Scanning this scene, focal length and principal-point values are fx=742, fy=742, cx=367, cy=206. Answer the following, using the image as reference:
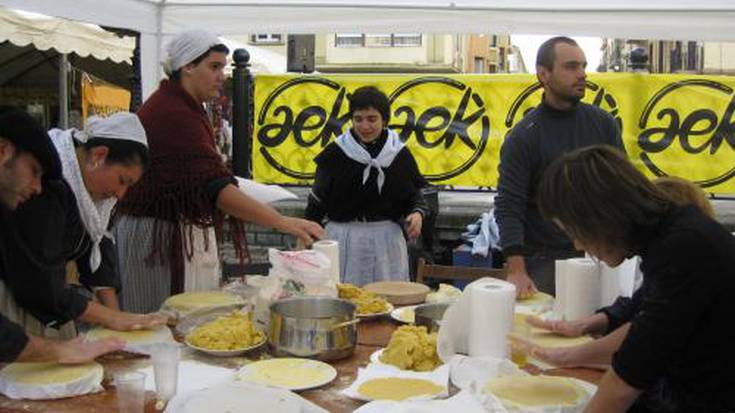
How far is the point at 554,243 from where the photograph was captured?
342 cm

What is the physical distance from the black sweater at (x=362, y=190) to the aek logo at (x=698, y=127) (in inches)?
89.9

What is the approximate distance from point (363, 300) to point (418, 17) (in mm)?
2017

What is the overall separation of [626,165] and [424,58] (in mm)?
24892

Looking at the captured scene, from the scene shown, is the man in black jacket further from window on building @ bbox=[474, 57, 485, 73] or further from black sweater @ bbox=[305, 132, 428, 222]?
window on building @ bbox=[474, 57, 485, 73]

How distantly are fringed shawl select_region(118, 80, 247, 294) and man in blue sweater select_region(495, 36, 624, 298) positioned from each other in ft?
A: 4.21

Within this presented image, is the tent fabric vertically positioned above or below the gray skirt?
above

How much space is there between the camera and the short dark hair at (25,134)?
1947 millimetres

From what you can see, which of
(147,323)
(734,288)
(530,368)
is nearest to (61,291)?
(147,323)

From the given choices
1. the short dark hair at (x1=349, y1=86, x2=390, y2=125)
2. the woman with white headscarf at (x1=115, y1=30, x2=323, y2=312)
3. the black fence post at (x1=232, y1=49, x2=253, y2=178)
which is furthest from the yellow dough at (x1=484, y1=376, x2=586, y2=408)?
the black fence post at (x1=232, y1=49, x2=253, y2=178)

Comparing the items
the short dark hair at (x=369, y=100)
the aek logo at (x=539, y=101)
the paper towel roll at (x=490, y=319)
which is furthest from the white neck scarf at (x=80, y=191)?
the aek logo at (x=539, y=101)

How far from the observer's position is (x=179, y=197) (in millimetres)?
3035

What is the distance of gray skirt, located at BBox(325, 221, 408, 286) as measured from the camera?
4.09 metres

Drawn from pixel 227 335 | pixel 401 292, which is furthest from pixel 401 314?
pixel 227 335

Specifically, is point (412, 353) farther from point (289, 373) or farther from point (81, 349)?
point (81, 349)
